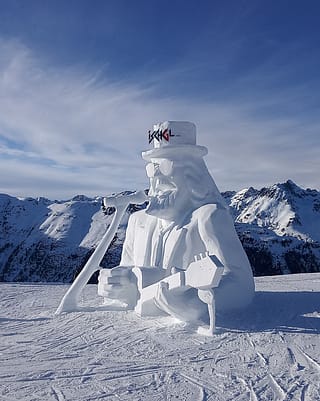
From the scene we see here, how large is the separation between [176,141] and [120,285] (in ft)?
8.91

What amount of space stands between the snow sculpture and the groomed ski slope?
336 mm

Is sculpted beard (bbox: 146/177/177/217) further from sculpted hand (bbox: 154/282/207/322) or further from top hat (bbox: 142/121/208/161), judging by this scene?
sculpted hand (bbox: 154/282/207/322)

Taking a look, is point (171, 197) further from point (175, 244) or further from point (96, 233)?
point (96, 233)

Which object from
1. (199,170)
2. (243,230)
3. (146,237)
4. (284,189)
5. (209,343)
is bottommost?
(209,343)

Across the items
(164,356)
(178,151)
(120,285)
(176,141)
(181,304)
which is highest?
(176,141)

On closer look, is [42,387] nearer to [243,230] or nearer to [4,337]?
[4,337]

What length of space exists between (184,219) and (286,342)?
2.89 meters

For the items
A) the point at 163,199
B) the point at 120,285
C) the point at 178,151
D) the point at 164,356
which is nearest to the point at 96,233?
the point at 120,285

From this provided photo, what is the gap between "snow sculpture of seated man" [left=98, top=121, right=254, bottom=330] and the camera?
8.32 metres

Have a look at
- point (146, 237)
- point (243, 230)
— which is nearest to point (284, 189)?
point (243, 230)

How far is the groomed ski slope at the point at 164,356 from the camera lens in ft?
18.1

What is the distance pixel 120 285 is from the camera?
9.47 meters

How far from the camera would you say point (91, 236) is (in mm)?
99938

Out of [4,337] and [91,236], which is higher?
[91,236]
